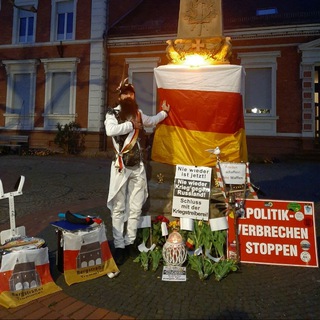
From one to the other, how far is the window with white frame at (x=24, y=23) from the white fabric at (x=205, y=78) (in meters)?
15.5

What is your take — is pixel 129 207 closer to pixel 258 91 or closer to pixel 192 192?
pixel 192 192

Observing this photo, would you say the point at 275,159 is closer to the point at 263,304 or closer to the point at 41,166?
the point at 41,166

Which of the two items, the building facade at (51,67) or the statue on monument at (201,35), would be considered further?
the building facade at (51,67)

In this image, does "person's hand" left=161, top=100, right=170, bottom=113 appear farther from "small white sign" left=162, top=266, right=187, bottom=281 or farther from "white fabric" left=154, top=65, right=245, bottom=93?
"small white sign" left=162, top=266, right=187, bottom=281

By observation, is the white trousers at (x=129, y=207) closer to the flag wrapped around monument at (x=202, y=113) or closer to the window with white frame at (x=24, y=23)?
the flag wrapped around monument at (x=202, y=113)

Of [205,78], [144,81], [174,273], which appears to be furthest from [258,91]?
[174,273]

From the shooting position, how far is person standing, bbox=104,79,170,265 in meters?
3.47

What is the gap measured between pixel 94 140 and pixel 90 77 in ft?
10.5

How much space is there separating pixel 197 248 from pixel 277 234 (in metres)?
0.89

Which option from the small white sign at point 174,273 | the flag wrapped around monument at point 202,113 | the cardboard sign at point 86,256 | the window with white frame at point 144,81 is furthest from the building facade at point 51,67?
the small white sign at point 174,273

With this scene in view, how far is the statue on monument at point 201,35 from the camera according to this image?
423 centimetres

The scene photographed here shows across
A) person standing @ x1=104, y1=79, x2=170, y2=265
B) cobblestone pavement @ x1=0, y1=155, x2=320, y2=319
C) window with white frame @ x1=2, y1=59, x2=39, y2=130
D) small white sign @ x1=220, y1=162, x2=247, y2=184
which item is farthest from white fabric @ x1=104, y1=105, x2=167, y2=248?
window with white frame @ x1=2, y1=59, x2=39, y2=130

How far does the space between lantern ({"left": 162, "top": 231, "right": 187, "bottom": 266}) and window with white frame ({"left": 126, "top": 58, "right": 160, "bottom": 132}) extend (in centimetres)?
1245

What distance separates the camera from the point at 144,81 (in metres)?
15.7
